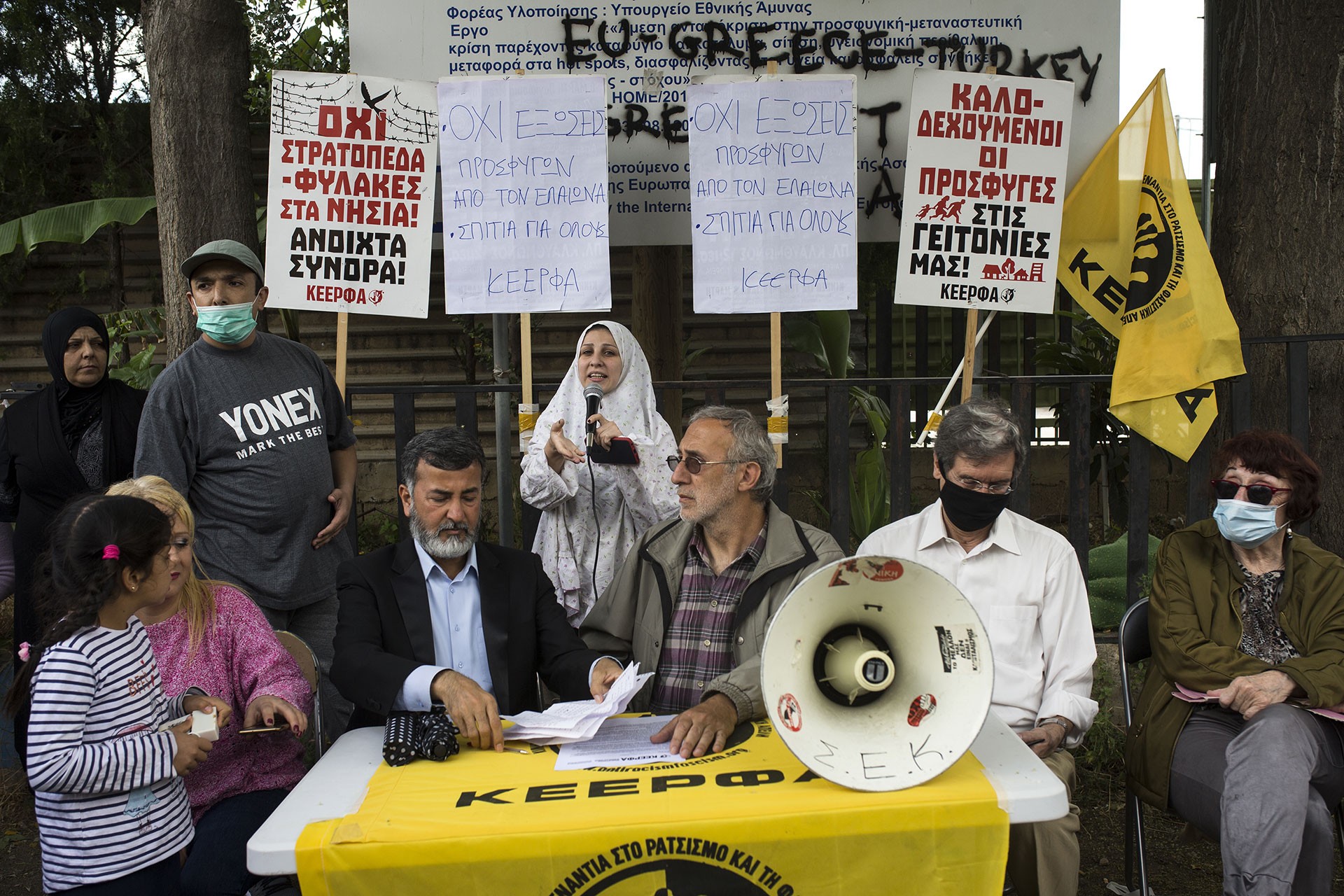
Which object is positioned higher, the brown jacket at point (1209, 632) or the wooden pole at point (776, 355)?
the wooden pole at point (776, 355)

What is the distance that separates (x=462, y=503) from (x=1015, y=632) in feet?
5.37

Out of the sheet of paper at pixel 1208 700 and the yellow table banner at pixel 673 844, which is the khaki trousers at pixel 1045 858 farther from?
the yellow table banner at pixel 673 844

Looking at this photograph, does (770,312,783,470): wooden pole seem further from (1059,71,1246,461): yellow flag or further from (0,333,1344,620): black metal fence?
(1059,71,1246,461): yellow flag

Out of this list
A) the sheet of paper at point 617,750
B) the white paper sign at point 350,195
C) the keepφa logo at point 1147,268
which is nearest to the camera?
the sheet of paper at point 617,750

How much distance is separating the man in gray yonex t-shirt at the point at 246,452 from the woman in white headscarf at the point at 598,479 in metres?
0.77

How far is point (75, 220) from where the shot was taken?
749 cm

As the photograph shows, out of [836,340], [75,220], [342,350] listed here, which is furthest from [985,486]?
[75,220]

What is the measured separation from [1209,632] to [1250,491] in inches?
17.1

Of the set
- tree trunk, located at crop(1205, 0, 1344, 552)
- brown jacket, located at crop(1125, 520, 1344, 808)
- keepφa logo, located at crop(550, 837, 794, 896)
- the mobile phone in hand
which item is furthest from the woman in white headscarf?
tree trunk, located at crop(1205, 0, 1344, 552)

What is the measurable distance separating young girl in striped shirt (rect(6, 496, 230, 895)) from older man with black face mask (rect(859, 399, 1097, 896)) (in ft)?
6.43

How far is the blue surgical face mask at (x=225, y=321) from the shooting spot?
3.78 m

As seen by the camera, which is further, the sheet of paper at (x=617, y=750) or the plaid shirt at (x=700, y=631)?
the plaid shirt at (x=700, y=631)

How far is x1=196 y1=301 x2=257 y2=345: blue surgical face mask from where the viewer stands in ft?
12.4

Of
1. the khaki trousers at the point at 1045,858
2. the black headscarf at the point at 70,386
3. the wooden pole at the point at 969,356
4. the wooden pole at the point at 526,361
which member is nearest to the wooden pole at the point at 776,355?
the wooden pole at the point at 969,356
